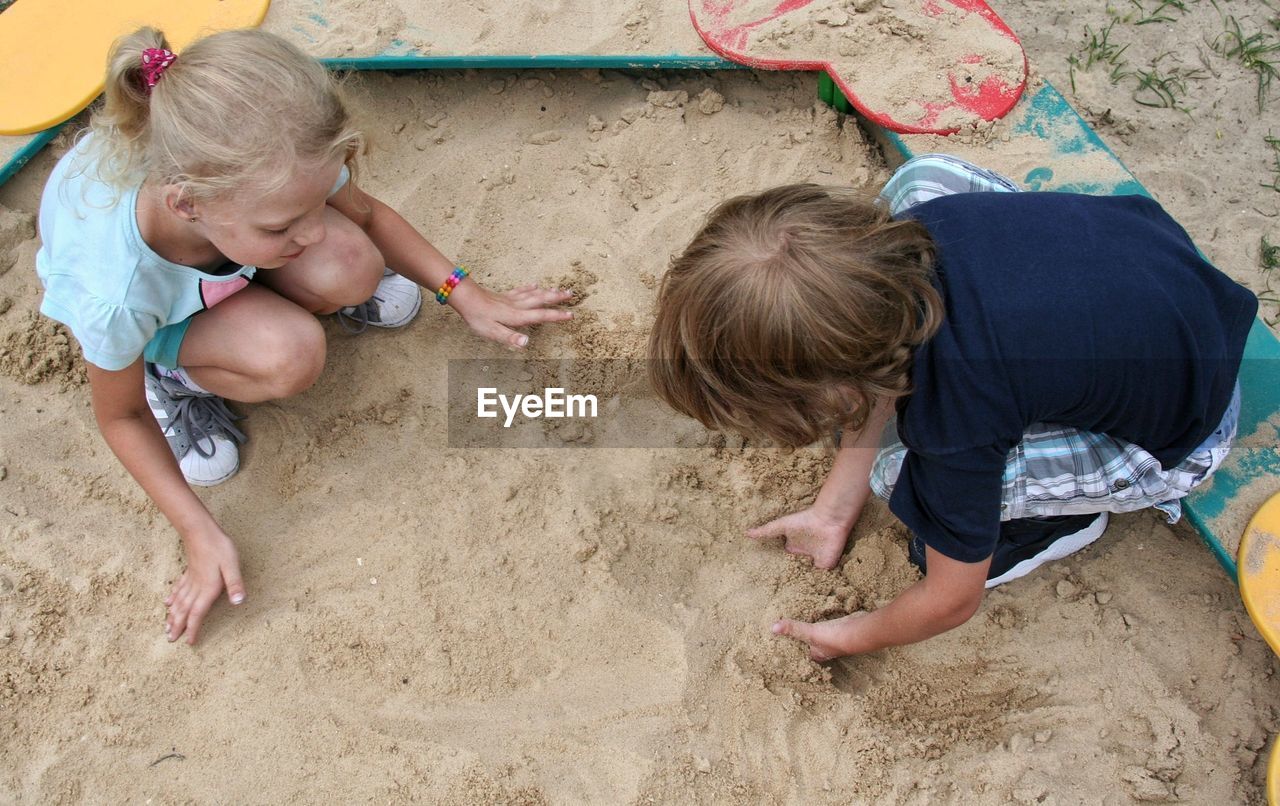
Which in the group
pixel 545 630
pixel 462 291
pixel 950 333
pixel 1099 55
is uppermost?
pixel 950 333

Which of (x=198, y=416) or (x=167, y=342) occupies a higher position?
(x=167, y=342)

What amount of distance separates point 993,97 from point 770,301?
1.28 m

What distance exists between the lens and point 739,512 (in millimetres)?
1904

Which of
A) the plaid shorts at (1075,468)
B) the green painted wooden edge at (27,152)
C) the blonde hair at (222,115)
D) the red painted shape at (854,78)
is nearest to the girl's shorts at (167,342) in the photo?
the blonde hair at (222,115)

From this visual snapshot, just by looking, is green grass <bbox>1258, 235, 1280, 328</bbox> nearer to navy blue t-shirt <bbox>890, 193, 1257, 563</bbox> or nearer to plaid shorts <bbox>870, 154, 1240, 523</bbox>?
plaid shorts <bbox>870, 154, 1240, 523</bbox>

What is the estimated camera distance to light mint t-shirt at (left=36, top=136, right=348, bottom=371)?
153 cm

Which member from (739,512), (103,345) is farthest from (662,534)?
(103,345)

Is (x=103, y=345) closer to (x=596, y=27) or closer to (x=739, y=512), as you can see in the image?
(x=739, y=512)

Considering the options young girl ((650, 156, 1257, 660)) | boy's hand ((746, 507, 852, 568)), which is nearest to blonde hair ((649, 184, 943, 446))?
young girl ((650, 156, 1257, 660))

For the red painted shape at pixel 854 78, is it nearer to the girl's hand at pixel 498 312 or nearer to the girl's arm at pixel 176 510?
the girl's hand at pixel 498 312

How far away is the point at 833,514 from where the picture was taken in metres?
1.83

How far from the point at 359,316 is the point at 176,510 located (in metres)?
0.54

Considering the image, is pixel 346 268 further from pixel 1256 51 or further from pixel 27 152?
pixel 1256 51

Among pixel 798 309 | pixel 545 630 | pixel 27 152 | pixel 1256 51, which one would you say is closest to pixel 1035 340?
pixel 798 309
